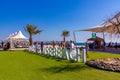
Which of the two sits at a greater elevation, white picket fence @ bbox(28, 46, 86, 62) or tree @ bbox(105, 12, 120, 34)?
tree @ bbox(105, 12, 120, 34)

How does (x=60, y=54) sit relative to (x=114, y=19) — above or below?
below

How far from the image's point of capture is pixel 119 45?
30.9 m

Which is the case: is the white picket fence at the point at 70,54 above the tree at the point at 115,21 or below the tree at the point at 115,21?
below

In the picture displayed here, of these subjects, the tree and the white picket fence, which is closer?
the tree

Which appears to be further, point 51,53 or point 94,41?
point 94,41

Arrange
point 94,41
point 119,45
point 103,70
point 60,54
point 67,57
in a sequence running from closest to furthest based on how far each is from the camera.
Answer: point 103,70 → point 67,57 → point 60,54 → point 119,45 → point 94,41

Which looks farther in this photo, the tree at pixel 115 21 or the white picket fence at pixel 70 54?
the white picket fence at pixel 70 54

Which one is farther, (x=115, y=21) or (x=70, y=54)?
(x=70, y=54)

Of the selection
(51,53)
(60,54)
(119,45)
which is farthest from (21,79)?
(119,45)

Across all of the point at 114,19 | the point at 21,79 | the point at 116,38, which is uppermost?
the point at 114,19

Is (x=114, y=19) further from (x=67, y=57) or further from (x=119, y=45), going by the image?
(x=119, y=45)

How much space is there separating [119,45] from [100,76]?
2195 cm

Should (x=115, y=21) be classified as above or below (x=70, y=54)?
above

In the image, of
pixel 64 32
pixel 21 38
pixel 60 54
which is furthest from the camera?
pixel 64 32
